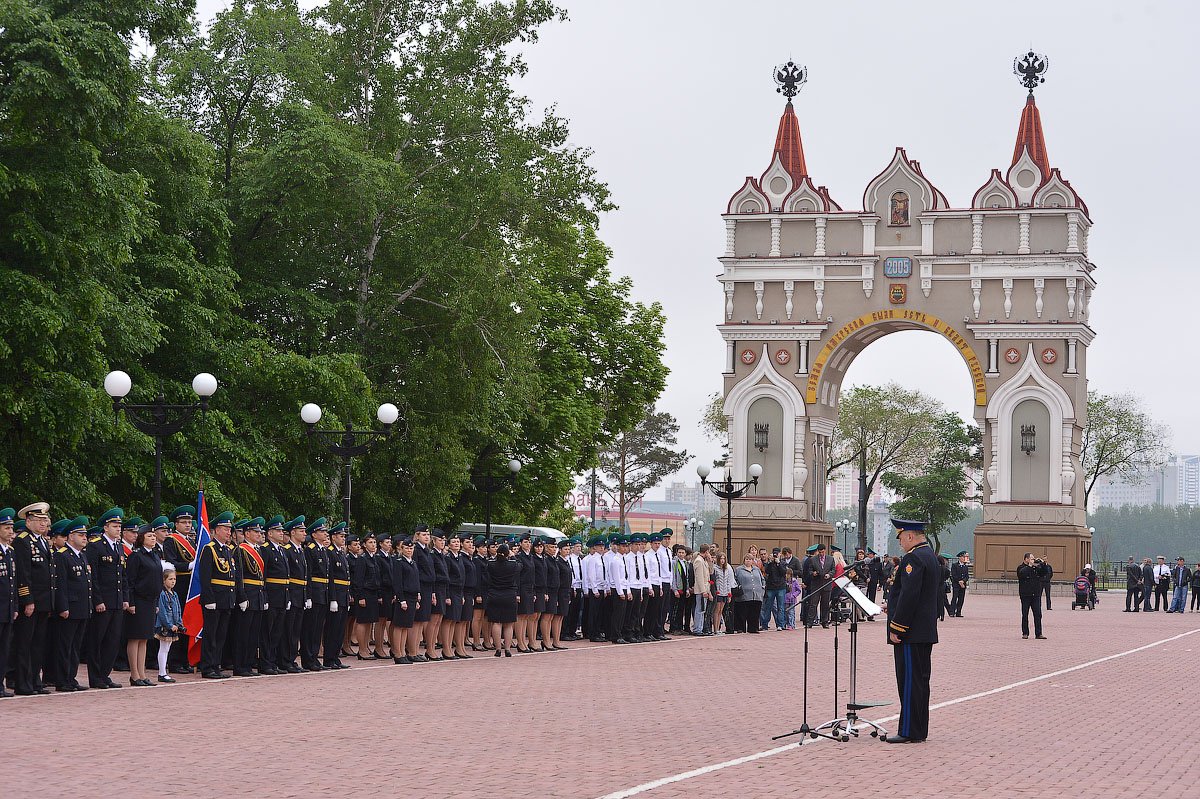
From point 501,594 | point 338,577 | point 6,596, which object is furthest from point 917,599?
point 501,594

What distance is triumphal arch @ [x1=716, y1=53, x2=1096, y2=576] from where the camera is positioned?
190ft

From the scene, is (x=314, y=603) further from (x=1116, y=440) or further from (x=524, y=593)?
(x=1116, y=440)

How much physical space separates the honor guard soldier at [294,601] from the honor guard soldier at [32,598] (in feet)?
11.7

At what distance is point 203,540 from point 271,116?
1527cm

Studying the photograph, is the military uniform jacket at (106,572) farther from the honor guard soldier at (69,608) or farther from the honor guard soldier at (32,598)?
the honor guard soldier at (32,598)

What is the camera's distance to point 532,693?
1727 cm

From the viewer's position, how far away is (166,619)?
1786cm

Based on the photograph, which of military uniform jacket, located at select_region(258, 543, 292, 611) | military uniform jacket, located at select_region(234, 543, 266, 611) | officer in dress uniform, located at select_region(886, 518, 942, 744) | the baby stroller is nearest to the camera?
officer in dress uniform, located at select_region(886, 518, 942, 744)

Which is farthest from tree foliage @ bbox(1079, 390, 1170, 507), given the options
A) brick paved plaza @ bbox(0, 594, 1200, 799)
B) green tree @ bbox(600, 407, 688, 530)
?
brick paved plaza @ bbox(0, 594, 1200, 799)

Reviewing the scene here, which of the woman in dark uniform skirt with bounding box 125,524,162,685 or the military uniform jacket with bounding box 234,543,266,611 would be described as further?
the military uniform jacket with bounding box 234,543,266,611

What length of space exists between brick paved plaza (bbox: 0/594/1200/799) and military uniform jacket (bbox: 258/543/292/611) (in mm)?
1006

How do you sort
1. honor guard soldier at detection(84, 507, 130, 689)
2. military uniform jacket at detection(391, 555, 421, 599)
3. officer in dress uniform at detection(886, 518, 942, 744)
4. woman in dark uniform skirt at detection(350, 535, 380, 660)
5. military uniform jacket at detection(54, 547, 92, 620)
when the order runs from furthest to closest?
military uniform jacket at detection(391, 555, 421, 599)
woman in dark uniform skirt at detection(350, 535, 380, 660)
honor guard soldier at detection(84, 507, 130, 689)
military uniform jacket at detection(54, 547, 92, 620)
officer in dress uniform at detection(886, 518, 942, 744)

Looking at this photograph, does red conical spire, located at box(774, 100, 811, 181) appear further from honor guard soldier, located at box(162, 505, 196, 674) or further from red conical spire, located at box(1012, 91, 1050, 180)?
honor guard soldier, located at box(162, 505, 196, 674)

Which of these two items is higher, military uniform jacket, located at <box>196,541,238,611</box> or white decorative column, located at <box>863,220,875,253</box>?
white decorative column, located at <box>863,220,875,253</box>
